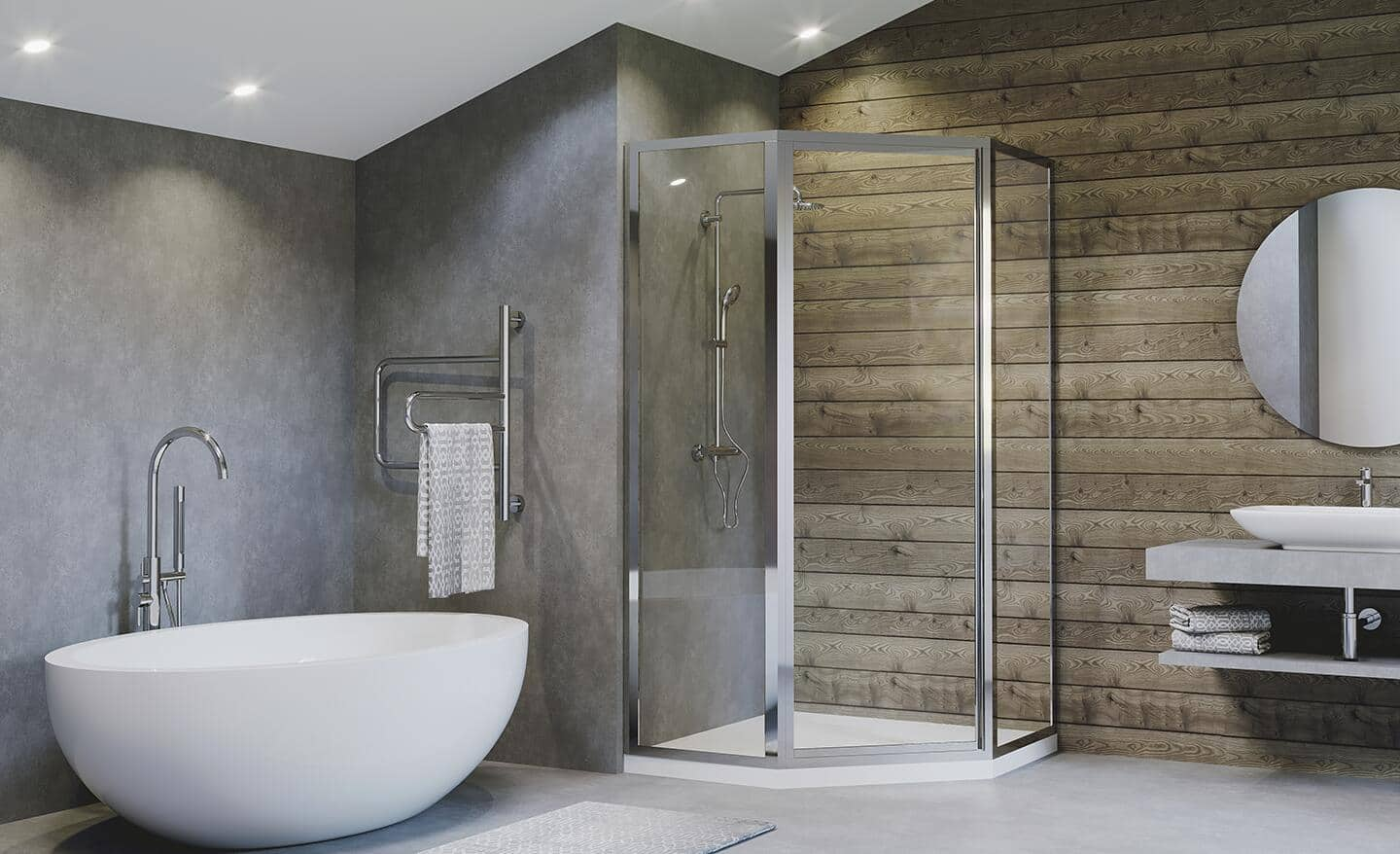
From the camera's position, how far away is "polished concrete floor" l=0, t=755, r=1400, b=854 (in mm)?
3863

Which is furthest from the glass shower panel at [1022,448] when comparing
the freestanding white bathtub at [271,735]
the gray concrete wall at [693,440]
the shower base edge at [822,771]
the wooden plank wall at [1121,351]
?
the freestanding white bathtub at [271,735]

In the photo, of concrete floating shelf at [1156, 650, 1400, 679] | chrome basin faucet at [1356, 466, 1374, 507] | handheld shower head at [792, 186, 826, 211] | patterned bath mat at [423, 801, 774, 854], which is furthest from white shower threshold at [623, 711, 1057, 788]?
handheld shower head at [792, 186, 826, 211]

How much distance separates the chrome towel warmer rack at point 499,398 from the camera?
15.8 ft

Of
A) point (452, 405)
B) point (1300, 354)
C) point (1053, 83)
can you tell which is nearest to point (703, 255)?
point (452, 405)

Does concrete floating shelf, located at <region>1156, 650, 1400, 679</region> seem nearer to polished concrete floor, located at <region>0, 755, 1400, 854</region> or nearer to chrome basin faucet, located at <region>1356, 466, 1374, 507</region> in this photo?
polished concrete floor, located at <region>0, 755, 1400, 854</region>

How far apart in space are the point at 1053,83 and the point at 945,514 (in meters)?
1.69

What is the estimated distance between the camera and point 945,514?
457 cm

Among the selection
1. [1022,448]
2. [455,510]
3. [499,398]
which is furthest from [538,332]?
[1022,448]

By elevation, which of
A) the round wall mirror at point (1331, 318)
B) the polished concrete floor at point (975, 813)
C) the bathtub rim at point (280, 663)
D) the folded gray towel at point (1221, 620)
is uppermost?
the round wall mirror at point (1331, 318)

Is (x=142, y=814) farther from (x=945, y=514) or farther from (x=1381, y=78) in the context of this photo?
(x=1381, y=78)

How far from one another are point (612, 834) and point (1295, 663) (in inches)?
84.3

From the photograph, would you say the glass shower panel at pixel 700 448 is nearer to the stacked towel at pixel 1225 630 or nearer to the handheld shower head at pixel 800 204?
the handheld shower head at pixel 800 204

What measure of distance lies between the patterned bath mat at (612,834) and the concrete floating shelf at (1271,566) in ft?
4.90

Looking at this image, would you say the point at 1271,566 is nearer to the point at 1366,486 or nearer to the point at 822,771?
the point at 1366,486
